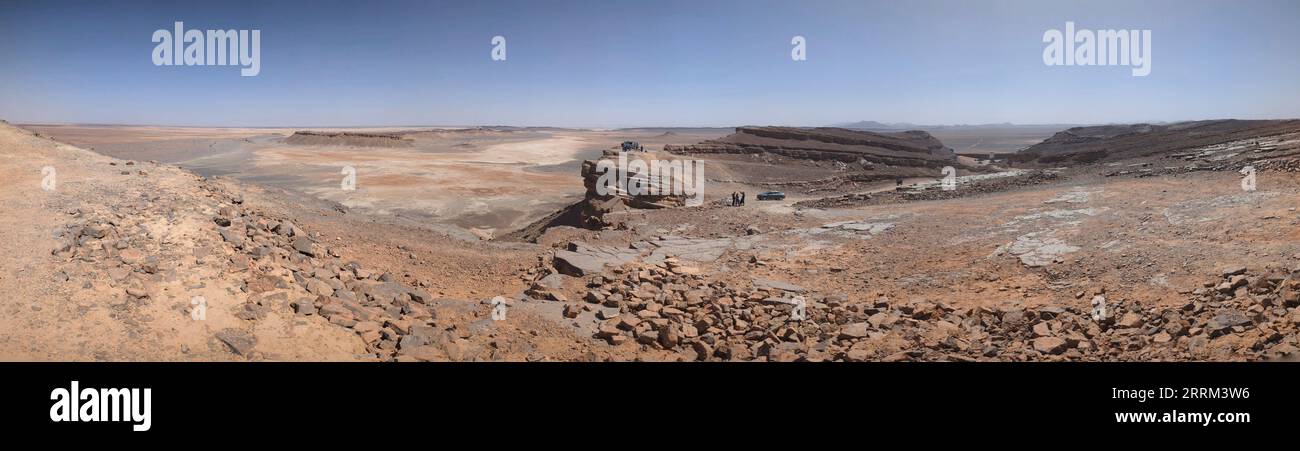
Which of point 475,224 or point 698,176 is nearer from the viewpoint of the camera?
point 475,224


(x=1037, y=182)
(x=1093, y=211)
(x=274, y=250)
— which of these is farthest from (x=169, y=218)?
(x=1037, y=182)

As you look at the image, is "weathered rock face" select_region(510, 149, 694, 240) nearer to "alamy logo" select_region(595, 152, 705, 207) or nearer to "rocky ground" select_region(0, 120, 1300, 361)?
"alamy logo" select_region(595, 152, 705, 207)
